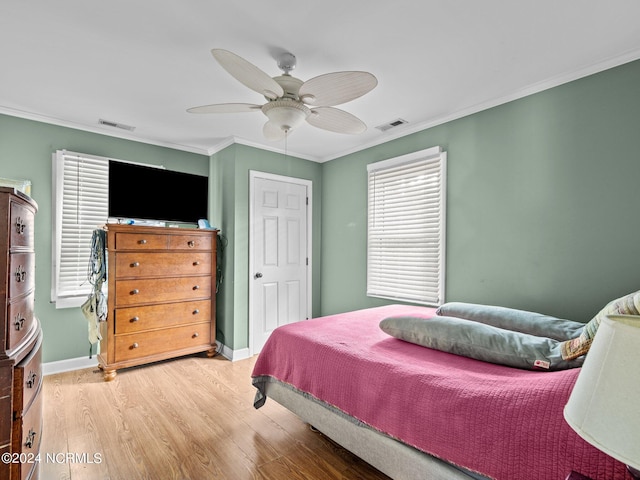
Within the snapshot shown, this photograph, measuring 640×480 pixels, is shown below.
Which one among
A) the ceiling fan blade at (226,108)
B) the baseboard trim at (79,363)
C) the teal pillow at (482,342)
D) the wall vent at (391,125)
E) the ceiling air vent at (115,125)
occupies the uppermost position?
the wall vent at (391,125)

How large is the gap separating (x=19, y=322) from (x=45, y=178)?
229 centimetres

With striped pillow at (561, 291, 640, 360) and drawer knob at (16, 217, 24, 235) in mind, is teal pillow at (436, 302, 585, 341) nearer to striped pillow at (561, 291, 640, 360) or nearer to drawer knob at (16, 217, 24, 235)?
striped pillow at (561, 291, 640, 360)

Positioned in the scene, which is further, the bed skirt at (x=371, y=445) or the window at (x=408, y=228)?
the window at (x=408, y=228)

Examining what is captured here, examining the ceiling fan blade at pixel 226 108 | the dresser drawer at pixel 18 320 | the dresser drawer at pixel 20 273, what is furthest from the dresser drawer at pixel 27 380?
the ceiling fan blade at pixel 226 108

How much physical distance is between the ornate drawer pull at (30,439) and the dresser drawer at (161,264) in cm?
171

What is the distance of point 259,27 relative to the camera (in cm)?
187

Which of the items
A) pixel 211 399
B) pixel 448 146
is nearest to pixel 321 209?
pixel 448 146

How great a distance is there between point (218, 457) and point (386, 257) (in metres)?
2.42

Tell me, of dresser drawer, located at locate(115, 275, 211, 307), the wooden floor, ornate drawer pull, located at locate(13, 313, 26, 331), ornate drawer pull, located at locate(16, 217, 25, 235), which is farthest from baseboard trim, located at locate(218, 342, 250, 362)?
ornate drawer pull, located at locate(16, 217, 25, 235)

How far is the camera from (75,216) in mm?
3344

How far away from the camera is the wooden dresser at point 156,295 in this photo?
3135 millimetres

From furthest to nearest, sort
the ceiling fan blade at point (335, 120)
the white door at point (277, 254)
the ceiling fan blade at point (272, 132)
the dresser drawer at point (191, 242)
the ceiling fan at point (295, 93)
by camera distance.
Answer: the white door at point (277, 254) < the dresser drawer at point (191, 242) < the ceiling fan blade at point (272, 132) < the ceiling fan blade at point (335, 120) < the ceiling fan at point (295, 93)

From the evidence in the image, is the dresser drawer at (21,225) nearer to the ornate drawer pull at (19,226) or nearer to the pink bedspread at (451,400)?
the ornate drawer pull at (19,226)

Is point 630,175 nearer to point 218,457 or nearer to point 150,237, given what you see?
point 218,457
